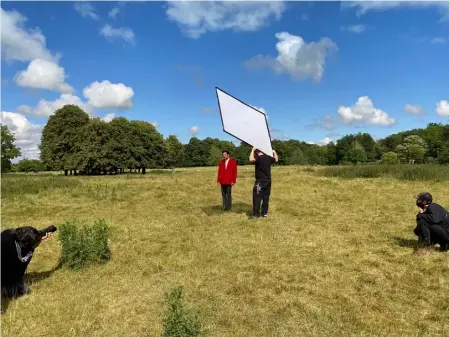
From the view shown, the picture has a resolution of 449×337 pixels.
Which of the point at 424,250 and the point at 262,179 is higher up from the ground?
the point at 262,179

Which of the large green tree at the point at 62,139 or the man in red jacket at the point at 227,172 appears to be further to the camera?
the large green tree at the point at 62,139

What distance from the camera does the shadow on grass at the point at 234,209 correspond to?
1422cm

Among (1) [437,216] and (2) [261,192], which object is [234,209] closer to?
(2) [261,192]

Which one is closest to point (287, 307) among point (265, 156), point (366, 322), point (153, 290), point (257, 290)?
point (257, 290)

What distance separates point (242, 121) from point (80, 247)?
20.1 feet

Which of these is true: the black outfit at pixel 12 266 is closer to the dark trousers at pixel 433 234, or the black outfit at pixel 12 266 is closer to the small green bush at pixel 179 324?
the small green bush at pixel 179 324

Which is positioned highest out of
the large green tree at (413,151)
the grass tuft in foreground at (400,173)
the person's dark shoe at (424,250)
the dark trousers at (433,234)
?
the large green tree at (413,151)

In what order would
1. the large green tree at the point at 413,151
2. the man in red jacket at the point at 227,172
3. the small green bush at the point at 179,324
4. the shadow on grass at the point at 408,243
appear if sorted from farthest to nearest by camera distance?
the large green tree at the point at 413,151, the man in red jacket at the point at 227,172, the shadow on grass at the point at 408,243, the small green bush at the point at 179,324

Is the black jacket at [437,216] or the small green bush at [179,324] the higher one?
the black jacket at [437,216]

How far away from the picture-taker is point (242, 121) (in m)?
11.4

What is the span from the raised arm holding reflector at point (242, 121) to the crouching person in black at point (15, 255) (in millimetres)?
6368

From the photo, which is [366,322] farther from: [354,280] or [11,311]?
[11,311]

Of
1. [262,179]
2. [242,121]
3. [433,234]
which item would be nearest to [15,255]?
[242,121]

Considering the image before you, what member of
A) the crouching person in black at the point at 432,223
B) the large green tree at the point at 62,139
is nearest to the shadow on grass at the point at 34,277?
the crouching person in black at the point at 432,223
